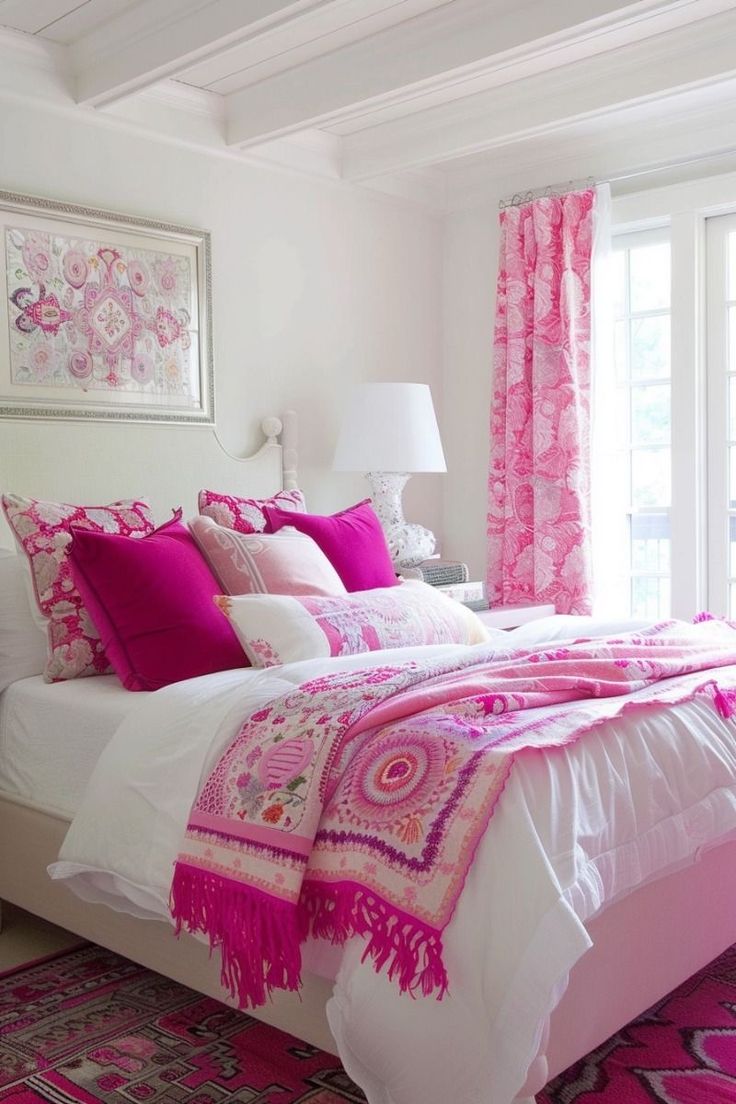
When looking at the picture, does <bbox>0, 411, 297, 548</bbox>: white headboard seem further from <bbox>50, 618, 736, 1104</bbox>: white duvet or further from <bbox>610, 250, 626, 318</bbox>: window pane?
<bbox>610, 250, 626, 318</bbox>: window pane

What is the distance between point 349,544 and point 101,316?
1.17 m

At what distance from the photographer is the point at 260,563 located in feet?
10.3

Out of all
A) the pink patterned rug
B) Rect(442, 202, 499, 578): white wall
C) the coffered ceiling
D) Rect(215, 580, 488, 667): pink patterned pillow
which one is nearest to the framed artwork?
the coffered ceiling

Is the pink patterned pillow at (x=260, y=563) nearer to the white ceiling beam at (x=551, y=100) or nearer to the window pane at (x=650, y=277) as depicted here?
the white ceiling beam at (x=551, y=100)

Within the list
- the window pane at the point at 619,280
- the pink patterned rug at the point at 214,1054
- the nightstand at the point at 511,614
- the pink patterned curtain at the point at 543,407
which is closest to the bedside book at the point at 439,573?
the nightstand at the point at 511,614

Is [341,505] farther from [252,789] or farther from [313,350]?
[252,789]

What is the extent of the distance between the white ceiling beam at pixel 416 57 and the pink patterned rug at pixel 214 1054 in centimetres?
251

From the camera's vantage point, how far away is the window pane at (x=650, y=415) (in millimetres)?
4590

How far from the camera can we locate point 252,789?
2.17 metres

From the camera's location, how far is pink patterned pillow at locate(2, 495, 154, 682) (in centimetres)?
299

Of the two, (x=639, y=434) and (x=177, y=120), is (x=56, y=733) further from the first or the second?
(x=639, y=434)

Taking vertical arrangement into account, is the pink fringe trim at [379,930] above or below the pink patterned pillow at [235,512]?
below

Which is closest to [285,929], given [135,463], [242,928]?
[242,928]

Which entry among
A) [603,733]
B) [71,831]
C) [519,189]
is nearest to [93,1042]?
[71,831]
